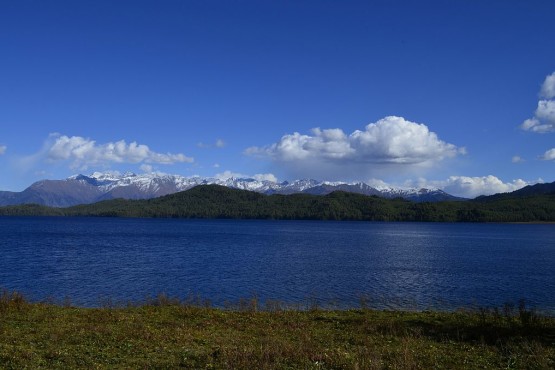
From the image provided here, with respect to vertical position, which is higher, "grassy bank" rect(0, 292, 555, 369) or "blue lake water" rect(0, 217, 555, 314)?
"grassy bank" rect(0, 292, 555, 369)

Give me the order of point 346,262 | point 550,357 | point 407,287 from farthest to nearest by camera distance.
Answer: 1. point 346,262
2. point 407,287
3. point 550,357

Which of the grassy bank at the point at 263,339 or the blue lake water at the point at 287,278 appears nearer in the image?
the grassy bank at the point at 263,339

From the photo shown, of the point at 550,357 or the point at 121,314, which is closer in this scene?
the point at 550,357

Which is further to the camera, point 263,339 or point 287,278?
point 287,278

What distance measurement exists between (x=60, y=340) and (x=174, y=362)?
606 cm

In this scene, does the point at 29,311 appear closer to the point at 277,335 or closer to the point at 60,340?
the point at 60,340

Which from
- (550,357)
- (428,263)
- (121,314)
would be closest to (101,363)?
(121,314)

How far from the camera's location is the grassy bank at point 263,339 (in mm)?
17250

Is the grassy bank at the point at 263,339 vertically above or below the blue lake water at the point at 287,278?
above

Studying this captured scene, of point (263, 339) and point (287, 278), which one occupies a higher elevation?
point (263, 339)

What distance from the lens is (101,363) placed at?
17.0 meters

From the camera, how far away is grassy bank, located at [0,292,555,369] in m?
17.2

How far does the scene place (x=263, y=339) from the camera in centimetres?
2170

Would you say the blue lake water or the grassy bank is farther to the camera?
the blue lake water
